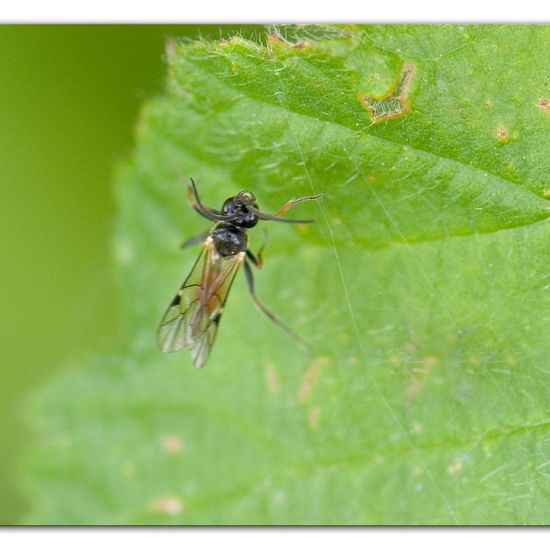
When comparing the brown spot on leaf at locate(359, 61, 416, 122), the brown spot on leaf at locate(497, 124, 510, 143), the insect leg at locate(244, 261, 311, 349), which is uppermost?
the brown spot on leaf at locate(359, 61, 416, 122)

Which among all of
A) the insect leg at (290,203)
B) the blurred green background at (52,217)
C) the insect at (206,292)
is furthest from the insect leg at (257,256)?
the blurred green background at (52,217)

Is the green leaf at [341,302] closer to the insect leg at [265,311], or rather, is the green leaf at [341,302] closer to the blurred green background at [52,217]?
the insect leg at [265,311]

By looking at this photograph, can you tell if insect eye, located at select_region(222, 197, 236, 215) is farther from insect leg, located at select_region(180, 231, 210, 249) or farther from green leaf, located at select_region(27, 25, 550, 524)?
insect leg, located at select_region(180, 231, 210, 249)

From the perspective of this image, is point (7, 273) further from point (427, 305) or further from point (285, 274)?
point (427, 305)

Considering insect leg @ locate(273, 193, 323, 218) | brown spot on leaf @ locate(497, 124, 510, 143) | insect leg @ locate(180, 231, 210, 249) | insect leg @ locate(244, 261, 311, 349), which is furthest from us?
insect leg @ locate(180, 231, 210, 249)

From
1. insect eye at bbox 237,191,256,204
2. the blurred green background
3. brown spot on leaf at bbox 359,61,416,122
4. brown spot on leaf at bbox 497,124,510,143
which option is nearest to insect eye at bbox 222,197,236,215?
insect eye at bbox 237,191,256,204

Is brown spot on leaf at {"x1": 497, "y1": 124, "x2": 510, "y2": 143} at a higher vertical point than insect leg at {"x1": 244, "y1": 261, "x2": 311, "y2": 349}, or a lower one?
higher

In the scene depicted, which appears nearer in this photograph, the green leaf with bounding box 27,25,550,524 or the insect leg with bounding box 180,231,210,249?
the green leaf with bounding box 27,25,550,524

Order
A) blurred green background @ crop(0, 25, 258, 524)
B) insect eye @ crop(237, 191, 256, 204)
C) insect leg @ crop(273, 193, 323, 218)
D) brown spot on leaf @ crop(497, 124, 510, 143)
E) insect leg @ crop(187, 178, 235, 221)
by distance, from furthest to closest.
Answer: blurred green background @ crop(0, 25, 258, 524), insect leg @ crop(187, 178, 235, 221), insect eye @ crop(237, 191, 256, 204), insect leg @ crop(273, 193, 323, 218), brown spot on leaf @ crop(497, 124, 510, 143)
